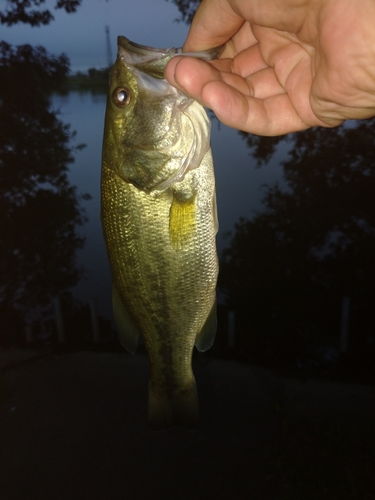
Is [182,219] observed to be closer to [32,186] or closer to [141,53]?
[141,53]

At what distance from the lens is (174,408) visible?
59.9 inches

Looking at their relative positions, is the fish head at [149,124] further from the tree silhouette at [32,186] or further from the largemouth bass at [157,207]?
the tree silhouette at [32,186]

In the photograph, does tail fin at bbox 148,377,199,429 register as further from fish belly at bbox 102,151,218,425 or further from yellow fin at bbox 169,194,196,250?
yellow fin at bbox 169,194,196,250

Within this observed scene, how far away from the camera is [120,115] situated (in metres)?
1.18

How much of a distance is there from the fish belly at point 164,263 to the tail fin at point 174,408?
3.1 inches

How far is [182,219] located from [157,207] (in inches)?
3.5

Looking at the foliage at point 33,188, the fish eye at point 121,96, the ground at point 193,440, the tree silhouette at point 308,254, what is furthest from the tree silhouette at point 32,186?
the fish eye at point 121,96

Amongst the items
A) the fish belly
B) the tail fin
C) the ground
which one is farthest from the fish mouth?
the ground

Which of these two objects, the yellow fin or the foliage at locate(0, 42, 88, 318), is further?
the foliage at locate(0, 42, 88, 318)

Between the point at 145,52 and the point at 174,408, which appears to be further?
the point at 174,408

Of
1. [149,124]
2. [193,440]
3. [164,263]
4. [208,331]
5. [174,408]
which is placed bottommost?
[193,440]

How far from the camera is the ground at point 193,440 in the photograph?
2914mm

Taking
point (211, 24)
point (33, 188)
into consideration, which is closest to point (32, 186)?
point (33, 188)

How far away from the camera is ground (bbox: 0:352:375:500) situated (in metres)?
2.91
